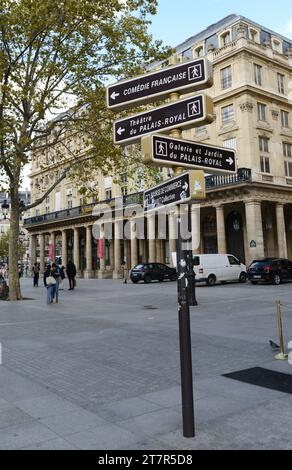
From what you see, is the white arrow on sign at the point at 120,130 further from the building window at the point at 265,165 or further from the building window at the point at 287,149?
the building window at the point at 287,149

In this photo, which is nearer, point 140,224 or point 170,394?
point 170,394

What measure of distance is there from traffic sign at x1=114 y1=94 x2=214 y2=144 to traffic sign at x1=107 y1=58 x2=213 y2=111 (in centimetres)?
20

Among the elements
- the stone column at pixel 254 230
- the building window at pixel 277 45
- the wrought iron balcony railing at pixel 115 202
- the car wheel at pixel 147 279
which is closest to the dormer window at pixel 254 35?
the building window at pixel 277 45

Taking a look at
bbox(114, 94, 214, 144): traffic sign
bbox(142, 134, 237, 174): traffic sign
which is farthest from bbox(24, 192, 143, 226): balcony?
bbox(142, 134, 237, 174): traffic sign

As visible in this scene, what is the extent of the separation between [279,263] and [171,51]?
13.9 metres

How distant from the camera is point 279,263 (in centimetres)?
2478

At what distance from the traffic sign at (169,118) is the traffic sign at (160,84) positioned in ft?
0.66

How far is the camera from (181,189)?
381cm

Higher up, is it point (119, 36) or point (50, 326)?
point (119, 36)

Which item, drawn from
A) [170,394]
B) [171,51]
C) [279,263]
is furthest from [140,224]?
[170,394]

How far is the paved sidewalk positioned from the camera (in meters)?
3.65

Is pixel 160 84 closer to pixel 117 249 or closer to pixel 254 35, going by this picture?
pixel 254 35
